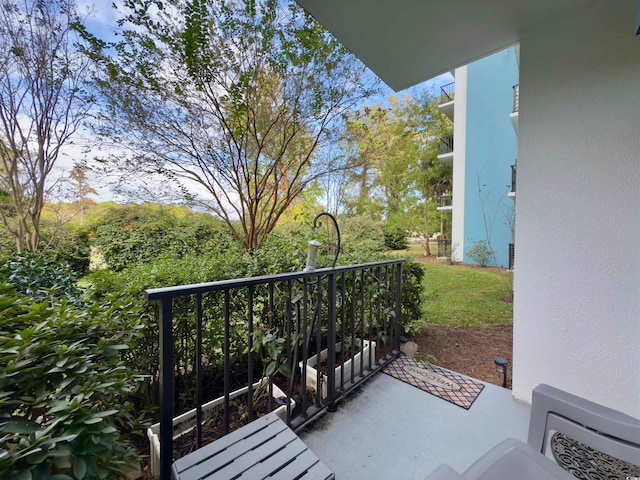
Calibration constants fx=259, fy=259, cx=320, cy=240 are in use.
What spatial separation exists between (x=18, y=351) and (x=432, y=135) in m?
11.5

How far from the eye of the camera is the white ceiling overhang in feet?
5.06

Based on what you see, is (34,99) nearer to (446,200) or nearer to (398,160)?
(398,160)

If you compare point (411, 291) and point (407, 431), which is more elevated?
point (411, 291)

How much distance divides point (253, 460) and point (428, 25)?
8.31ft

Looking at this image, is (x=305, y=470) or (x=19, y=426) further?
(x=305, y=470)

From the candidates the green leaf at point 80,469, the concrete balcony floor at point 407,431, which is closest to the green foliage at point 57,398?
the green leaf at point 80,469

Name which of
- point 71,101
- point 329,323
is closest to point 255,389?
point 329,323

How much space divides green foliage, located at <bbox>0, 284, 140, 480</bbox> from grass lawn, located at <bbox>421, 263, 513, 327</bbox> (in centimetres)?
340

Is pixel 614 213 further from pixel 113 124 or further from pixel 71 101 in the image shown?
pixel 71 101

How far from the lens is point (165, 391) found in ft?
3.23

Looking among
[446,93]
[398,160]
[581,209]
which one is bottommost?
[581,209]

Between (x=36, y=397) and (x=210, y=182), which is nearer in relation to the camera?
(x=36, y=397)

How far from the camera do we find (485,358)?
8.42ft

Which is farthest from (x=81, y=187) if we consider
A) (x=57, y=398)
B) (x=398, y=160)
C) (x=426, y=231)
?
(x=426, y=231)
